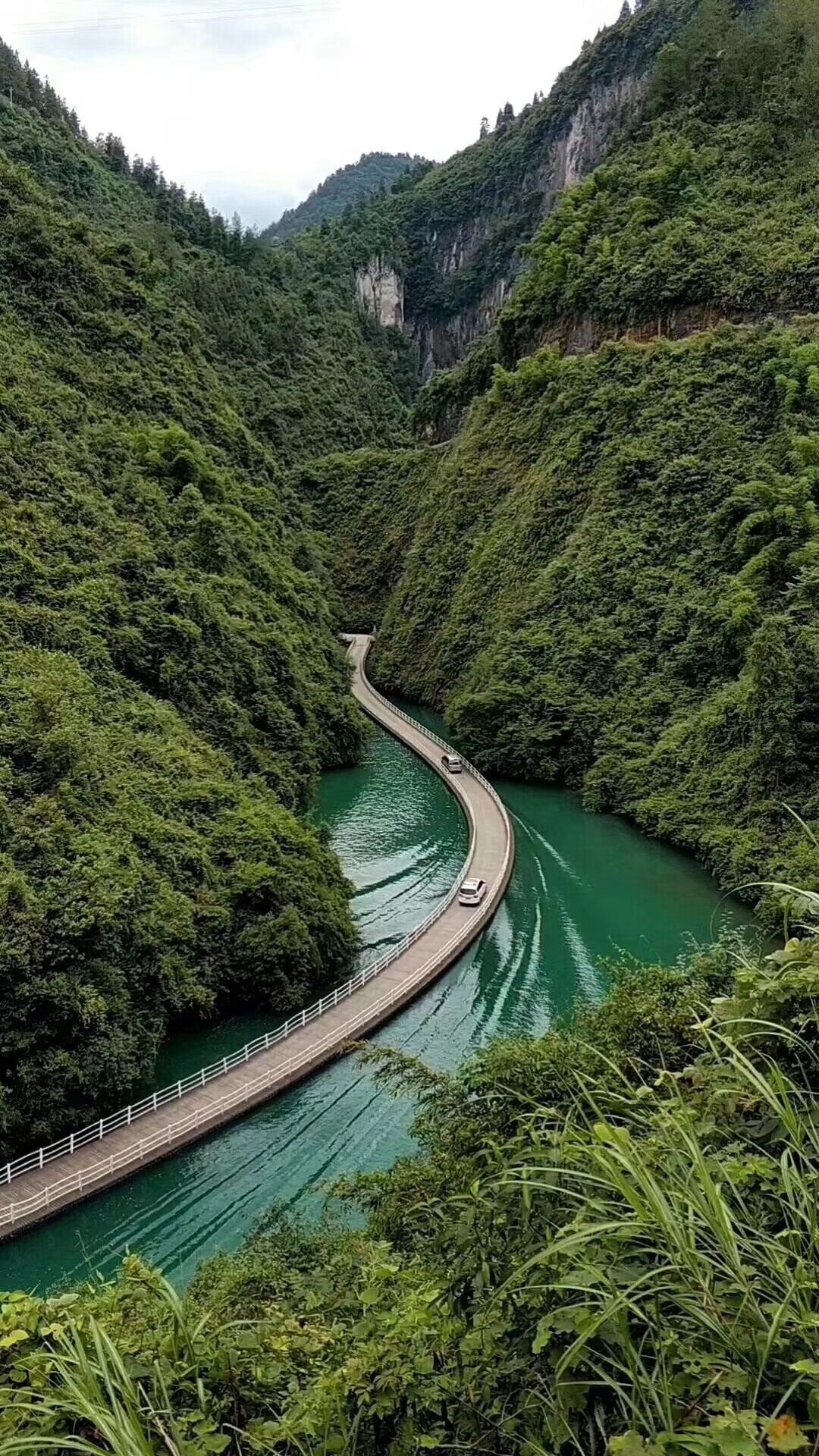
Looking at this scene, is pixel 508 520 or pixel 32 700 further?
pixel 508 520

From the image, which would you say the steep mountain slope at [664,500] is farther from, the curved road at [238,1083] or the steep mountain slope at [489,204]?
the steep mountain slope at [489,204]

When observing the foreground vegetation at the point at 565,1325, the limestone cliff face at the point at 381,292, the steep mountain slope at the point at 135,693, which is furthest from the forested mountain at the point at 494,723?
the limestone cliff face at the point at 381,292

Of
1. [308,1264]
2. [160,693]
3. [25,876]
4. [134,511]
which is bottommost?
[308,1264]

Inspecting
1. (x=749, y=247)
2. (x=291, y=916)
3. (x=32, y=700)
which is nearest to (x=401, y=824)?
(x=291, y=916)

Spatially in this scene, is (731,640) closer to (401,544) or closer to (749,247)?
(749,247)

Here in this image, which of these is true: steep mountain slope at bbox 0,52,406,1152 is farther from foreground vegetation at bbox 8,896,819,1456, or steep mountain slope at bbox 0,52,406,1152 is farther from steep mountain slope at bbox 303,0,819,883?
foreground vegetation at bbox 8,896,819,1456

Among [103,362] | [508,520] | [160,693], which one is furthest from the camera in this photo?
[508,520]

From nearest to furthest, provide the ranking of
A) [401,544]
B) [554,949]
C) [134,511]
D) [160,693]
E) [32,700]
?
[32,700] < [554,949] < [160,693] < [134,511] < [401,544]
